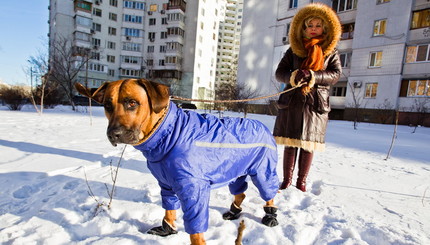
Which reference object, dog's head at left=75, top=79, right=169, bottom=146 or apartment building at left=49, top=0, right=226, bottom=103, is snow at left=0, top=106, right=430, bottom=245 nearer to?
dog's head at left=75, top=79, right=169, bottom=146

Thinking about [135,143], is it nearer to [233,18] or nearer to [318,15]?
[318,15]

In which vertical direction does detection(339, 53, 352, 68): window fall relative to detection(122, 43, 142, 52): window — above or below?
below

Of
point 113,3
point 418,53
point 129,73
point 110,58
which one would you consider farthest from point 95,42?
point 418,53

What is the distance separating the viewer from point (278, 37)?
82.7 feet

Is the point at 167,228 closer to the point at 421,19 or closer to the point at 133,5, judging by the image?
the point at 421,19

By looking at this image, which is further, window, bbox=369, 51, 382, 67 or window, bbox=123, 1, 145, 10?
window, bbox=123, 1, 145, 10

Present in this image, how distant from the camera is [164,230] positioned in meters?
1.94

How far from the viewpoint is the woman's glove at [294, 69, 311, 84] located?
2.56 meters

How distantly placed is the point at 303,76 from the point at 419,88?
2191 cm

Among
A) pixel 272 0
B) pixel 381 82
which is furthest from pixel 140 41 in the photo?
pixel 381 82

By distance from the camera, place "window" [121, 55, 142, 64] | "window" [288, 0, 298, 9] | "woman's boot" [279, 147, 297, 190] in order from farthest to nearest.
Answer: "window" [121, 55, 142, 64] → "window" [288, 0, 298, 9] → "woman's boot" [279, 147, 297, 190]

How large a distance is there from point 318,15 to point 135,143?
274cm

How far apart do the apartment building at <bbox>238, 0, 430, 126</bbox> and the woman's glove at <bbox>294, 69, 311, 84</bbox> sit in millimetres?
15788

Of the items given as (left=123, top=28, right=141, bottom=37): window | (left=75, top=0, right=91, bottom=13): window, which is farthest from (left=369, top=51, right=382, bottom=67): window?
(left=75, top=0, right=91, bottom=13): window
